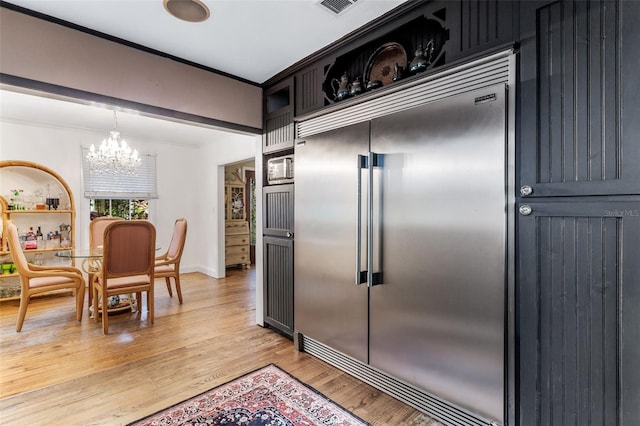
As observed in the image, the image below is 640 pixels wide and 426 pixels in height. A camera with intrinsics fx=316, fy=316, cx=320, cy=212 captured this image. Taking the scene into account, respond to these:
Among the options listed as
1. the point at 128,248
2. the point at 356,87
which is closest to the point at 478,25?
the point at 356,87

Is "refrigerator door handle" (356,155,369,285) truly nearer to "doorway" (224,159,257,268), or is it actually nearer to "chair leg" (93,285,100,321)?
"chair leg" (93,285,100,321)

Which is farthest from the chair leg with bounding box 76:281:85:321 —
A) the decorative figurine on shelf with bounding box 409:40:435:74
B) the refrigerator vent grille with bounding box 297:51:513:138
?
the decorative figurine on shelf with bounding box 409:40:435:74

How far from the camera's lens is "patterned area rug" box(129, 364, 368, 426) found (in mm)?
1837

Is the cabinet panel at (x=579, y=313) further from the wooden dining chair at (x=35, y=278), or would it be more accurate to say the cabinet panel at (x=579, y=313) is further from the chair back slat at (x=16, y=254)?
the chair back slat at (x=16, y=254)

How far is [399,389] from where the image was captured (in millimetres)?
2018

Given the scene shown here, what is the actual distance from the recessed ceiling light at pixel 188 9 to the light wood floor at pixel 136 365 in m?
2.50

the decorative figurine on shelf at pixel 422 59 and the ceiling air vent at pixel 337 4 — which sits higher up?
the ceiling air vent at pixel 337 4

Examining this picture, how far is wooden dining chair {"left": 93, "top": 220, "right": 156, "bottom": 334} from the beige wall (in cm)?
143

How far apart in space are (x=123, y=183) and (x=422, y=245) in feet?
18.0

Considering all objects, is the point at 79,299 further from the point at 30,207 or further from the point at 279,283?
the point at 279,283

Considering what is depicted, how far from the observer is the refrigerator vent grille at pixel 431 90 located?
1.54 m

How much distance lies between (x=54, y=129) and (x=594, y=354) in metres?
6.50

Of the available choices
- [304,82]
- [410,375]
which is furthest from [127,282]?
[410,375]

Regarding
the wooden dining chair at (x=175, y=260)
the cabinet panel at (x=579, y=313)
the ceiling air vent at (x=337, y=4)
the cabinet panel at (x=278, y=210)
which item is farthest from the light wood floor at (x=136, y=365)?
the ceiling air vent at (x=337, y=4)
